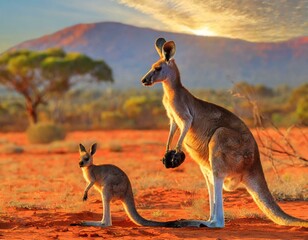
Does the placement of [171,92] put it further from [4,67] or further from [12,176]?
[4,67]

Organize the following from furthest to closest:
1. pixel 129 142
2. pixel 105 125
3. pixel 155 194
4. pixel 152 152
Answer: pixel 105 125 → pixel 129 142 → pixel 152 152 → pixel 155 194

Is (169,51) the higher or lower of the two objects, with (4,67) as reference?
lower

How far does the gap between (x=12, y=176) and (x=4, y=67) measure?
84.9ft

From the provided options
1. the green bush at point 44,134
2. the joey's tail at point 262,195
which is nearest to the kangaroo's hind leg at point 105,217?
the joey's tail at point 262,195

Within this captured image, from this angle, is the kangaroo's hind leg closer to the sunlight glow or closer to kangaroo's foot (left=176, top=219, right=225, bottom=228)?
kangaroo's foot (left=176, top=219, right=225, bottom=228)

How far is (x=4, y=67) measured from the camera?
138 feet

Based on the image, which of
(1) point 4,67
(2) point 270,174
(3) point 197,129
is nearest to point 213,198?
(3) point 197,129

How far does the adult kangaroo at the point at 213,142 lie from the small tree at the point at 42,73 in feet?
109

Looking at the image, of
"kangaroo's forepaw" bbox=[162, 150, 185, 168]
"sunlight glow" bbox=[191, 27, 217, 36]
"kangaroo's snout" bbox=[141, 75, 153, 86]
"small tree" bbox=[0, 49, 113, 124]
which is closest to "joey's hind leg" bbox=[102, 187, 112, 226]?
"kangaroo's forepaw" bbox=[162, 150, 185, 168]

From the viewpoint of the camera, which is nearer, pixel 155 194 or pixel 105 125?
pixel 155 194

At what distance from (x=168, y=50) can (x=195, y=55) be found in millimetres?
105287

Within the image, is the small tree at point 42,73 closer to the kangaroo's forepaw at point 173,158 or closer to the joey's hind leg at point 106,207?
the joey's hind leg at point 106,207

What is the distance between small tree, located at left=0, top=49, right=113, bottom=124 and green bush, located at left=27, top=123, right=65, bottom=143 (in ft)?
22.3

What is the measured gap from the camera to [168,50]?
24.8 ft
